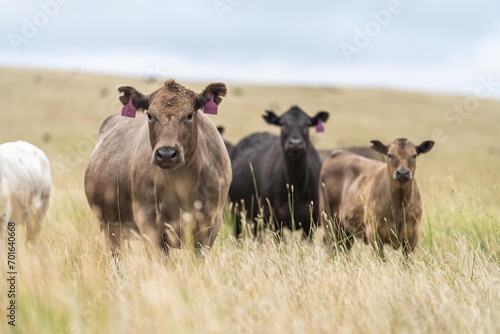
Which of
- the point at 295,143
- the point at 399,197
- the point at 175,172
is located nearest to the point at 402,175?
the point at 399,197

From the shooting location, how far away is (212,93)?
633 centimetres

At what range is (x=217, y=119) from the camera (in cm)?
4828

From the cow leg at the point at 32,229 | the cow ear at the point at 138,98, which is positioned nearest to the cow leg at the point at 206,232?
the cow ear at the point at 138,98

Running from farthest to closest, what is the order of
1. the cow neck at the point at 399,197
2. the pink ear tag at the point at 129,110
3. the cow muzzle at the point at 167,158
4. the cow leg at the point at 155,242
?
1. the cow neck at the point at 399,197
2. the pink ear tag at the point at 129,110
3. the cow leg at the point at 155,242
4. the cow muzzle at the point at 167,158

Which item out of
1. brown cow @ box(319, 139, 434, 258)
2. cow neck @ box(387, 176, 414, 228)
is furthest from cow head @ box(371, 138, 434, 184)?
cow neck @ box(387, 176, 414, 228)

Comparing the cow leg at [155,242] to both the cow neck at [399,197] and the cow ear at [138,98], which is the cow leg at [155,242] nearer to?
the cow ear at [138,98]

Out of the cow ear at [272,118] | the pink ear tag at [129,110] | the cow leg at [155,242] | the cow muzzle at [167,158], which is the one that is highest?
the pink ear tag at [129,110]

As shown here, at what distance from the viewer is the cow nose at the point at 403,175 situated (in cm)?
795

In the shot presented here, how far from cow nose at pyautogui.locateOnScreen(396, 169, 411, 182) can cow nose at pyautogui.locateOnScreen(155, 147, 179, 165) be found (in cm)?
330

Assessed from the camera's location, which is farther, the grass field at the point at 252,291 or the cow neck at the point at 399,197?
the cow neck at the point at 399,197

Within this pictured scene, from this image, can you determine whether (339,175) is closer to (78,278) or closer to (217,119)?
(78,278)

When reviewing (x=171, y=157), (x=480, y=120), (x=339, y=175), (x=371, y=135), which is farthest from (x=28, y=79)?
(x=171, y=157)

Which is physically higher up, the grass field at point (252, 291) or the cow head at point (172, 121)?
the cow head at point (172, 121)

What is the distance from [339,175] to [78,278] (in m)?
5.73
